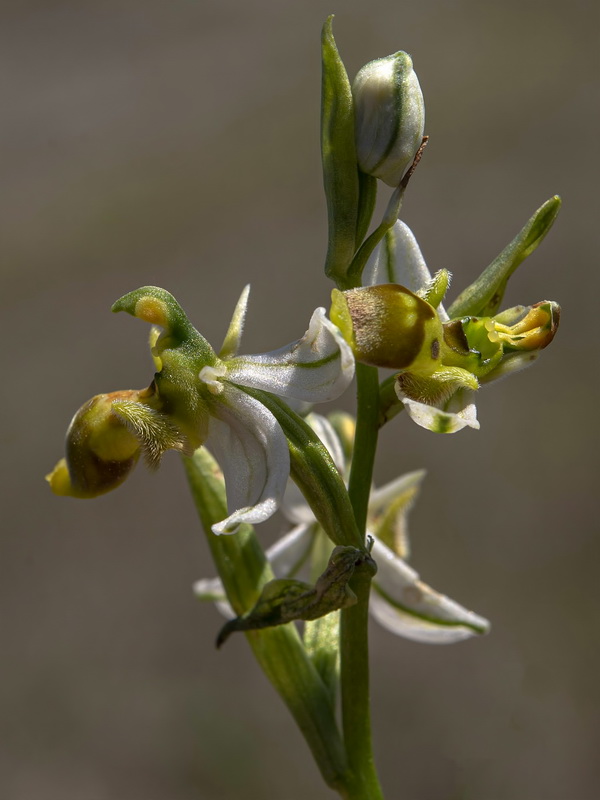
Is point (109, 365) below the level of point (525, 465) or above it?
above

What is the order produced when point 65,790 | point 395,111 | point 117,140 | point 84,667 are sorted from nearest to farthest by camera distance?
point 395,111 → point 65,790 → point 84,667 → point 117,140

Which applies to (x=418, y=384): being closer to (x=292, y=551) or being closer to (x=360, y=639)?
(x=360, y=639)

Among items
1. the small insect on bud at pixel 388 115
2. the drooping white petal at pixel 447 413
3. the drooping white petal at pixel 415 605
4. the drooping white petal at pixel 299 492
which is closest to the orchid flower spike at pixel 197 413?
the drooping white petal at pixel 447 413

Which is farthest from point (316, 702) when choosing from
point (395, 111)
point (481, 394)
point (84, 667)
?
point (481, 394)

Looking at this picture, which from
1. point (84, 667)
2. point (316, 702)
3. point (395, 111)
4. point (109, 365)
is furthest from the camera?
point (109, 365)

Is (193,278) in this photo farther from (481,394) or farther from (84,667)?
(84,667)

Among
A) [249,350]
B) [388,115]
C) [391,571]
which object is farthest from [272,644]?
[249,350]
